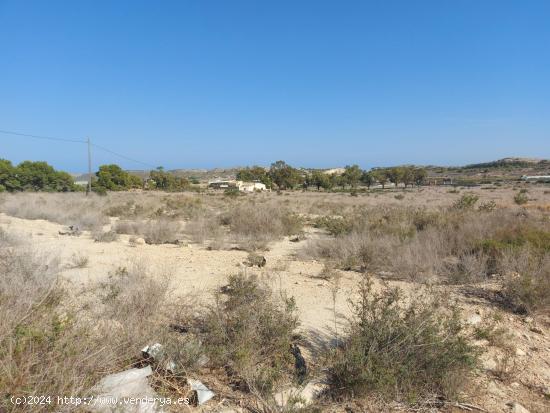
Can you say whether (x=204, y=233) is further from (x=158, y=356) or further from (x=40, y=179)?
(x=40, y=179)

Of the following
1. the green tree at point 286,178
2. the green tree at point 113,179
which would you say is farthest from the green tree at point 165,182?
the green tree at point 286,178

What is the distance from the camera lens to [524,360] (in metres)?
4.32

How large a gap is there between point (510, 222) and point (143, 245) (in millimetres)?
10346

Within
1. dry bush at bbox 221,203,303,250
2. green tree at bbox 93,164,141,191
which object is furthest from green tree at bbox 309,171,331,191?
dry bush at bbox 221,203,303,250

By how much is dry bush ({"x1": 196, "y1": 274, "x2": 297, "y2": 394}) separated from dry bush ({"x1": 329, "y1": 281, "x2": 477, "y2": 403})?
0.56 metres

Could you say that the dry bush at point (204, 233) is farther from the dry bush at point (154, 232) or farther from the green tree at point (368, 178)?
the green tree at point (368, 178)

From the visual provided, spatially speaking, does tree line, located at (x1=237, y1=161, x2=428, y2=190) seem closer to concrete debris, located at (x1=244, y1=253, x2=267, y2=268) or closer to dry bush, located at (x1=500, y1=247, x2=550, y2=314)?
concrete debris, located at (x1=244, y1=253, x2=267, y2=268)

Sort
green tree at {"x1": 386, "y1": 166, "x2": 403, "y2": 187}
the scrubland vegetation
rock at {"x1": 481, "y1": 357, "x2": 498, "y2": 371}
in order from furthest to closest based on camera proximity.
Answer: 1. green tree at {"x1": 386, "y1": 166, "x2": 403, "y2": 187}
2. rock at {"x1": 481, "y1": 357, "x2": 498, "y2": 371}
3. the scrubland vegetation

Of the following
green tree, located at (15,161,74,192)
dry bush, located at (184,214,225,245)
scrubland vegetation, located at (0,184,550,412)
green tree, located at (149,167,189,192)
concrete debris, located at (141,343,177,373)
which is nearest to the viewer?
scrubland vegetation, located at (0,184,550,412)

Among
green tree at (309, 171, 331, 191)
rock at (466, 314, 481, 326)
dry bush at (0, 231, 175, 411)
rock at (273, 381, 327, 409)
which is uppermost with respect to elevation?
green tree at (309, 171, 331, 191)

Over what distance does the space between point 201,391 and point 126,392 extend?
2.09 ft

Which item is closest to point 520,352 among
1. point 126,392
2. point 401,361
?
point 401,361

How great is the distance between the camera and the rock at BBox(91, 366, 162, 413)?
2680 millimetres

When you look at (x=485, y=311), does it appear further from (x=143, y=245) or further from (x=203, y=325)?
(x=143, y=245)
